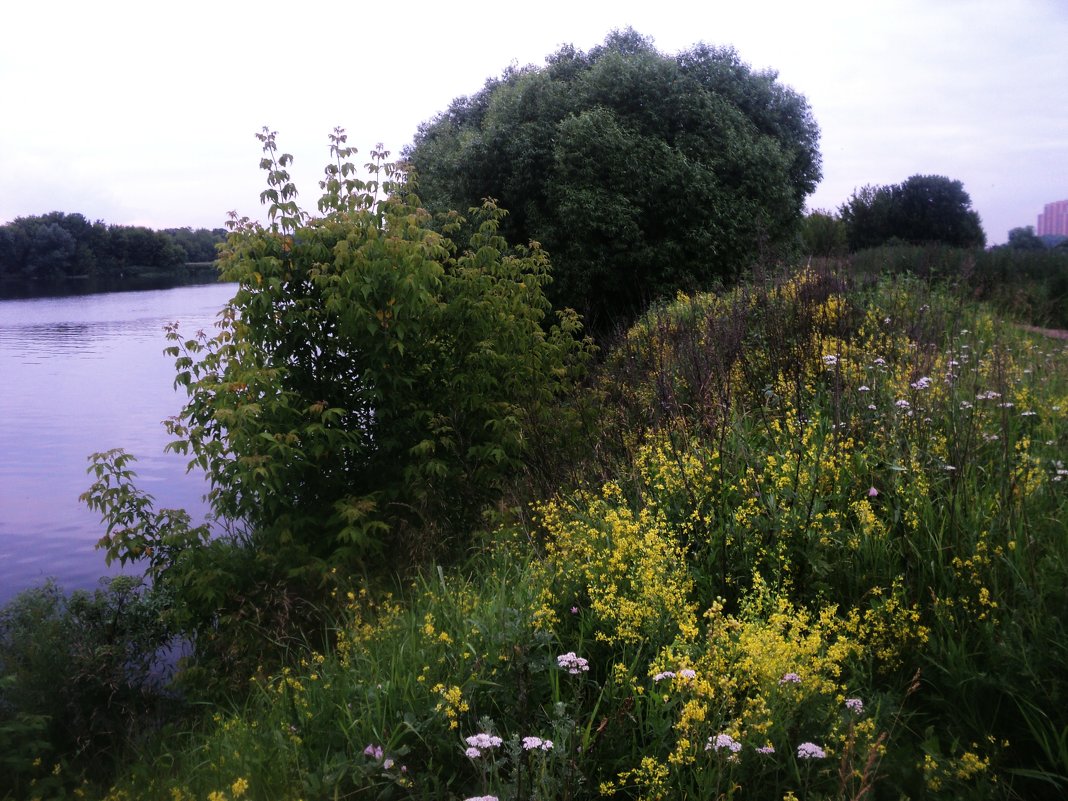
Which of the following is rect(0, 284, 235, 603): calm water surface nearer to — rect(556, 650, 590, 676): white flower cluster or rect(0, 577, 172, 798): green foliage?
rect(0, 577, 172, 798): green foliage

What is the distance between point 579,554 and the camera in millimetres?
3357

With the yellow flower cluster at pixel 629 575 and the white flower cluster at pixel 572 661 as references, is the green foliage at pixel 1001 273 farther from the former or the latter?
the white flower cluster at pixel 572 661

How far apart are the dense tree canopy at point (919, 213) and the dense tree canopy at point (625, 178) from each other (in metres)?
14.6

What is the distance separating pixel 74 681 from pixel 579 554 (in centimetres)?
372

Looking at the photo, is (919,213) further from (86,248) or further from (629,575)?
(629,575)

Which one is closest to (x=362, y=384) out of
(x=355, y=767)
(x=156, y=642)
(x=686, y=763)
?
(x=156, y=642)

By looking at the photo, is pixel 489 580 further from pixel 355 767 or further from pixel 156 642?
pixel 156 642

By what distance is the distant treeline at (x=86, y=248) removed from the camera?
67.7ft

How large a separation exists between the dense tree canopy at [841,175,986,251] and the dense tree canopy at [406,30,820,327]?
47.9 feet

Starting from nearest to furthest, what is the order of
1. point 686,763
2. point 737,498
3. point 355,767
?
point 686,763 < point 355,767 < point 737,498

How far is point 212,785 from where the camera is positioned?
2.81 metres

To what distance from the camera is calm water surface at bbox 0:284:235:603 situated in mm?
8672

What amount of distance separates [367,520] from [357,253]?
190cm

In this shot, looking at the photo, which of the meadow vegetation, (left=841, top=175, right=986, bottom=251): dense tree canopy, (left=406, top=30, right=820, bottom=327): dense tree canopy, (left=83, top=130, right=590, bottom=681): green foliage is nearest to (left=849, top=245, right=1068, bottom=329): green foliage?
the meadow vegetation
